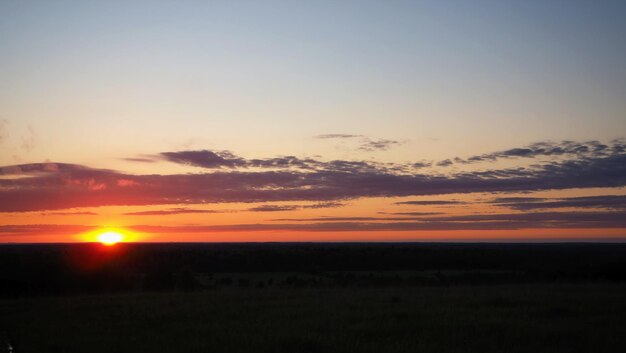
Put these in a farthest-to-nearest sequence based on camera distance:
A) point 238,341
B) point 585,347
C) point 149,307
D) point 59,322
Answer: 1. point 149,307
2. point 59,322
3. point 238,341
4. point 585,347

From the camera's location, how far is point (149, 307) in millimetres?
28047

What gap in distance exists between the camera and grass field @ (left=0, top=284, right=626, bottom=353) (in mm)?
17656

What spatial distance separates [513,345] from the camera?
57.5 feet

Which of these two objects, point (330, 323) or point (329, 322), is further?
point (329, 322)

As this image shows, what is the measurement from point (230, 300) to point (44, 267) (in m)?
26.2

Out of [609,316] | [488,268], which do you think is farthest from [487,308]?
[488,268]

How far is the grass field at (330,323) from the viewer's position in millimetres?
17656

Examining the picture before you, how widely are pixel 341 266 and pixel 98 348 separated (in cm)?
5962

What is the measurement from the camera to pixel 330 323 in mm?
21797

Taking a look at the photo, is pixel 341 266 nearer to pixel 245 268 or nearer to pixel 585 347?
pixel 245 268

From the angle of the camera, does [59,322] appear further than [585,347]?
Yes

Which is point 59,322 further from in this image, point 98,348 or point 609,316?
point 609,316

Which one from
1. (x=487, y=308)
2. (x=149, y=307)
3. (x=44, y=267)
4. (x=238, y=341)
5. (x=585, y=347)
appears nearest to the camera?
(x=585, y=347)

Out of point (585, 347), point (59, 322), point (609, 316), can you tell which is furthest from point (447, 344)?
point (59, 322)
